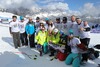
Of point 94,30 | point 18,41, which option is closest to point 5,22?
point 94,30

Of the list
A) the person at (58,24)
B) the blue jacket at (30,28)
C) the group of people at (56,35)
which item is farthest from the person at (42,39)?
the blue jacket at (30,28)

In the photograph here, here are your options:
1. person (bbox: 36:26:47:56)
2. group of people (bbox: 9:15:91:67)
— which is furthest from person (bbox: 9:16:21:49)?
person (bbox: 36:26:47:56)

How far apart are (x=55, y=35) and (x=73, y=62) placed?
180cm

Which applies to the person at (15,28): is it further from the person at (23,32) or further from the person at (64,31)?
the person at (64,31)

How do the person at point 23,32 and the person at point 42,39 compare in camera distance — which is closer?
the person at point 42,39

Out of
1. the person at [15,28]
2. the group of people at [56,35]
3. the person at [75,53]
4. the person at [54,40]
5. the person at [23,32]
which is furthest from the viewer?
the person at [23,32]

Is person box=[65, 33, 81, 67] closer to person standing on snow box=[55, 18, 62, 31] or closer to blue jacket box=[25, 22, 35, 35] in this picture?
person standing on snow box=[55, 18, 62, 31]

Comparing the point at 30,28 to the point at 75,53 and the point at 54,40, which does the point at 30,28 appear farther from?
the point at 75,53

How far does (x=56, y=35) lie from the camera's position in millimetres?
8141

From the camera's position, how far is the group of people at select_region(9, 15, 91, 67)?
6824 mm

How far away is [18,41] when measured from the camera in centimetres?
981

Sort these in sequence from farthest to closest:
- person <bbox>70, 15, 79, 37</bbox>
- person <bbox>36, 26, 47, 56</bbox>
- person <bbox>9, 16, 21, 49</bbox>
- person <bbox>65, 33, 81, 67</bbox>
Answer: person <bbox>9, 16, 21, 49</bbox> < person <bbox>36, 26, 47, 56</bbox> < person <bbox>70, 15, 79, 37</bbox> < person <bbox>65, 33, 81, 67</bbox>

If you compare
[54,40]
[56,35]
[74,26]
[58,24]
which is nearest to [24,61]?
[54,40]

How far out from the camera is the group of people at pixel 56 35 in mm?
6824
